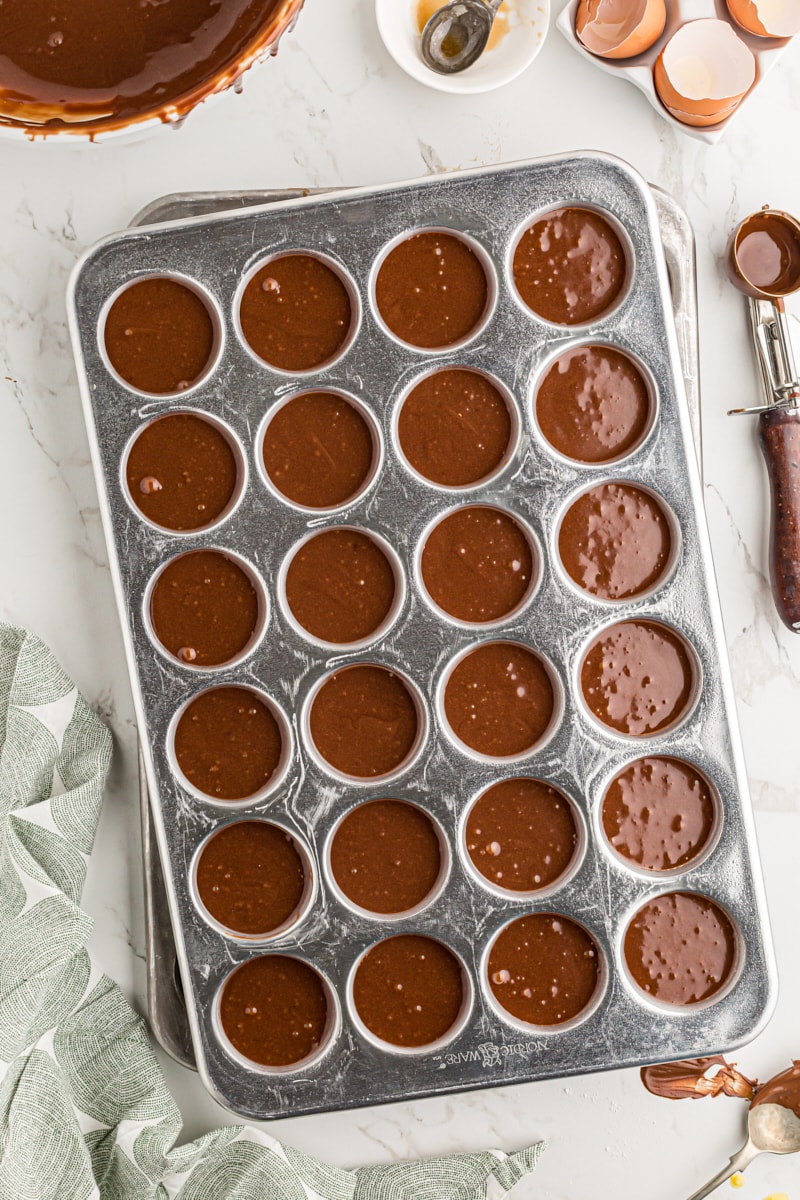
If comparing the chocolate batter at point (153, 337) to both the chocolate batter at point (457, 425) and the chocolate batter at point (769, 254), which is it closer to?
the chocolate batter at point (457, 425)

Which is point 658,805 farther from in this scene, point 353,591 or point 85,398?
point 85,398

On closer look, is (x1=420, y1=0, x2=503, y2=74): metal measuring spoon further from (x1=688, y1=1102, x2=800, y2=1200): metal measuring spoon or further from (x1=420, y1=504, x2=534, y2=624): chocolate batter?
(x1=688, y1=1102, x2=800, y2=1200): metal measuring spoon

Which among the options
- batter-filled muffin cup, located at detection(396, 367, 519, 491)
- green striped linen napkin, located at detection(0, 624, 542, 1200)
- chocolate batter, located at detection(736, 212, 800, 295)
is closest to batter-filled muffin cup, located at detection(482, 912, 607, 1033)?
green striped linen napkin, located at detection(0, 624, 542, 1200)

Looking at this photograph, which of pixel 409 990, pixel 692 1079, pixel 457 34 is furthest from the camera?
pixel 692 1079

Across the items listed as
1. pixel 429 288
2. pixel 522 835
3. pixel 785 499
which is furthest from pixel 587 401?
pixel 522 835

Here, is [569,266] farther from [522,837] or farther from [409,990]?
[409,990]

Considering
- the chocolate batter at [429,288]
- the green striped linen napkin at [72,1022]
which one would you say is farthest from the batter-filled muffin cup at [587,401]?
the green striped linen napkin at [72,1022]

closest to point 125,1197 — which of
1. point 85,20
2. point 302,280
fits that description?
point 302,280
